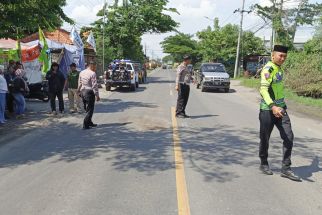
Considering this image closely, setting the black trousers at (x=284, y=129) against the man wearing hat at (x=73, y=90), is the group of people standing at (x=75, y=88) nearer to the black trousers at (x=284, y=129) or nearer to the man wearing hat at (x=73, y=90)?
the man wearing hat at (x=73, y=90)

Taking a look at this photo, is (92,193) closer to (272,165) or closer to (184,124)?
(272,165)

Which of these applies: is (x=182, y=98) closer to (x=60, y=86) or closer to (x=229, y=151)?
(x=60, y=86)

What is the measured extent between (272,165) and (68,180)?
3.42 metres

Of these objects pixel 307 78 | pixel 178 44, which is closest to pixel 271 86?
pixel 307 78

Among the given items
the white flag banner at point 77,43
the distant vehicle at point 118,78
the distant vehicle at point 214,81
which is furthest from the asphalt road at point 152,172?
the distant vehicle at point 214,81

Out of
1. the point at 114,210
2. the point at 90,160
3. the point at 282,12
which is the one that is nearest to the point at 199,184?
the point at 114,210

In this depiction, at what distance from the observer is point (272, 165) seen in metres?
7.86

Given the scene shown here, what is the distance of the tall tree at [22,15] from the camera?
12.1 m

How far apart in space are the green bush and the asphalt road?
10778 millimetres

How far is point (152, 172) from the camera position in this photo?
7.18 m

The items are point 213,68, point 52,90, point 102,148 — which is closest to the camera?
point 102,148

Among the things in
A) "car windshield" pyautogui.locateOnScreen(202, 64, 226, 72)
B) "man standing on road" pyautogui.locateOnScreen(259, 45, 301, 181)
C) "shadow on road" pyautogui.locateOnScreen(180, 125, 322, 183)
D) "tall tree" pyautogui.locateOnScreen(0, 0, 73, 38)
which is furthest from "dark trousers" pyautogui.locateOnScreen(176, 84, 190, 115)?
"car windshield" pyautogui.locateOnScreen(202, 64, 226, 72)

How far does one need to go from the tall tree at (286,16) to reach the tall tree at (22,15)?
33673 mm

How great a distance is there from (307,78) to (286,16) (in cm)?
2631
